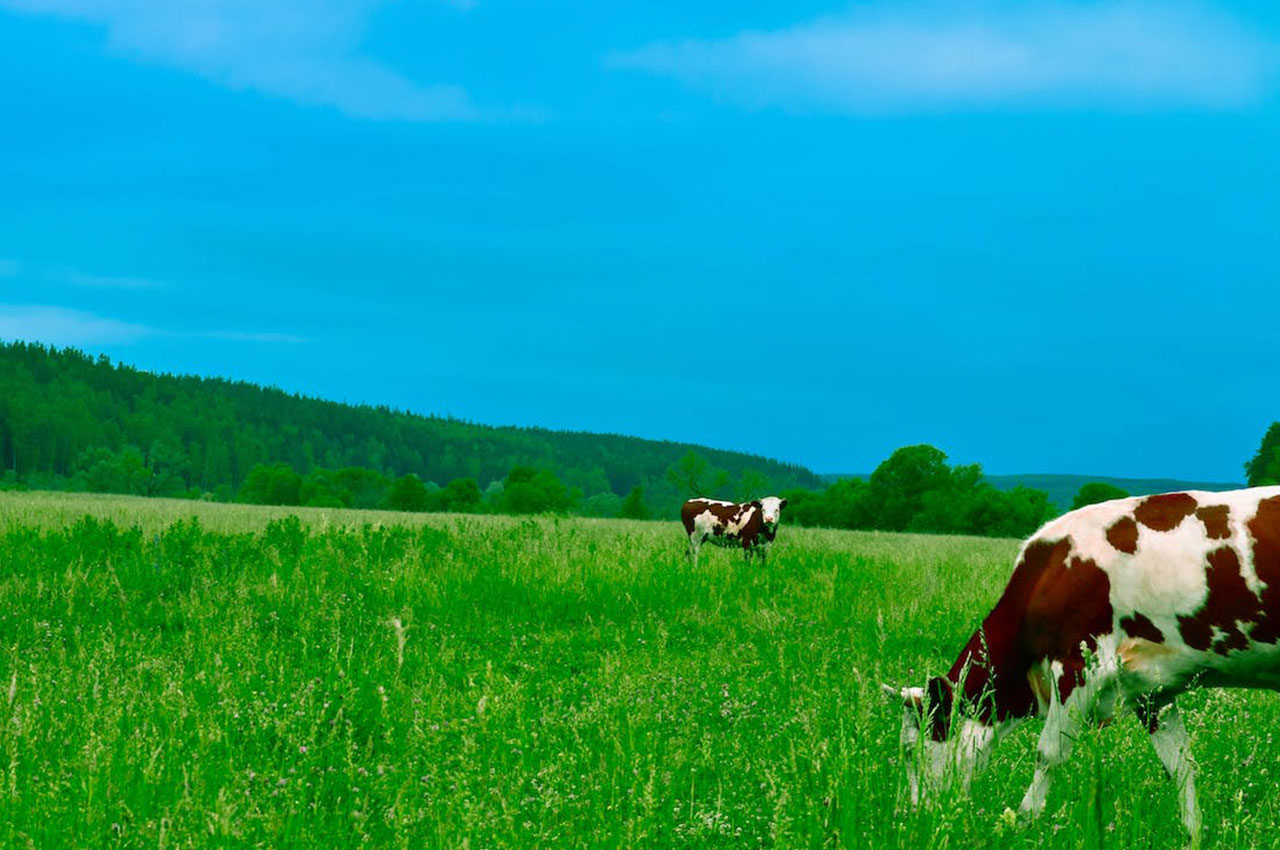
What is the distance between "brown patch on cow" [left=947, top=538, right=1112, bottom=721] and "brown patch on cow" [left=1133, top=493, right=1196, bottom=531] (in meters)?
0.36

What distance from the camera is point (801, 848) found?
3701 mm

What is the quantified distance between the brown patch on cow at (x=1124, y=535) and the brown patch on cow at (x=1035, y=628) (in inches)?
6.2

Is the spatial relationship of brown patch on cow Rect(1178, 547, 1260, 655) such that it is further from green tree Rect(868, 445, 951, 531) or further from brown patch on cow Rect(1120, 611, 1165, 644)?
green tree Rect(868, 445, 951, 531)

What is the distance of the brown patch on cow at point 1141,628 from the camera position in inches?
191

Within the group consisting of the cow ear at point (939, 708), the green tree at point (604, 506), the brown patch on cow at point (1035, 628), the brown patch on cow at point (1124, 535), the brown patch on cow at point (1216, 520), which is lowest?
the cow ear at point (939, 708)

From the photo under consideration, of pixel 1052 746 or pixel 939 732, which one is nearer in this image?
pixel 1052 746

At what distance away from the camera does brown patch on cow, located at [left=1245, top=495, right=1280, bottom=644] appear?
4.70 m

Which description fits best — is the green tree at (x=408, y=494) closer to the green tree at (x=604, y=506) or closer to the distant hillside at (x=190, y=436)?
the green tree at (x=604, y=506)

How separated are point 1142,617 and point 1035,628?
0.52m

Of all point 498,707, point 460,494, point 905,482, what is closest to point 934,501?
point 905,482

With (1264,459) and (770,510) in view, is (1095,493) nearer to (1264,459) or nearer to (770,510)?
(1264,459)

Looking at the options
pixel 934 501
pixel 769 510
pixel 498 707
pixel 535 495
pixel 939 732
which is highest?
pixel 934 501

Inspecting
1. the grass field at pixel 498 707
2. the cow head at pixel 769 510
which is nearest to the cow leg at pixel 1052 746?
the grass field at pixel 498 707

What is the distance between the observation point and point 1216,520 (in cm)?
488
